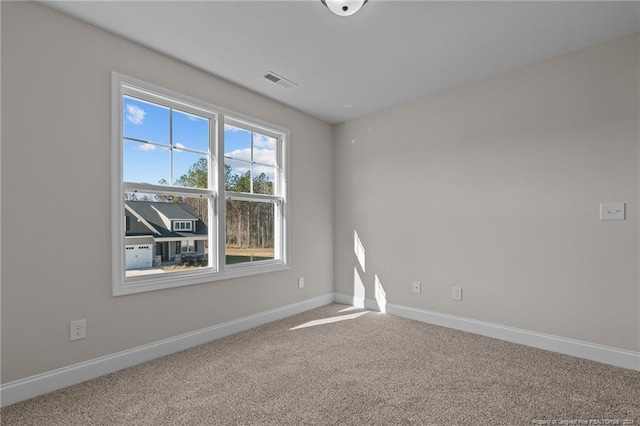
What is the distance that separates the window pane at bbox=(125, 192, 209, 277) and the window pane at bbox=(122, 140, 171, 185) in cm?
13

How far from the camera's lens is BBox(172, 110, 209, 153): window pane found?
2.78 m

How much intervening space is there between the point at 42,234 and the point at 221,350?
153 centimetres

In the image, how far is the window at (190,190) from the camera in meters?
2.45

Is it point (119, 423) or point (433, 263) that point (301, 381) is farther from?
point (433, 263)

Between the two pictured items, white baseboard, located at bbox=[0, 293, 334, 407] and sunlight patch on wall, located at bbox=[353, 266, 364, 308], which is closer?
white baseboard, located at bbox=[0, 293, 334, 407]

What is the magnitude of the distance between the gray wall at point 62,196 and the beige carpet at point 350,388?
1.02 feet

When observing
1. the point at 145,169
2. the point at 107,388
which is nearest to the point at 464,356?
the point at 107,388

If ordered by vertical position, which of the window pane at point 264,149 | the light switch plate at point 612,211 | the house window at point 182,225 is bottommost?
the house window at point 182,225

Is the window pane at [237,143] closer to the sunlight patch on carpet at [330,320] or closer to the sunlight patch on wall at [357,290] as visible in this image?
the sunlight patch on carpet at [330,320]

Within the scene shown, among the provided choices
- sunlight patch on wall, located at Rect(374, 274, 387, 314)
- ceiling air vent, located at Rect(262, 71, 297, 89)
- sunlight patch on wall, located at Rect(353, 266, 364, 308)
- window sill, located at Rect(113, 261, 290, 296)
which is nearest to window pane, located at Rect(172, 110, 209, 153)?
ceiling air vent, located at Rect(262, 71, 297, 89)

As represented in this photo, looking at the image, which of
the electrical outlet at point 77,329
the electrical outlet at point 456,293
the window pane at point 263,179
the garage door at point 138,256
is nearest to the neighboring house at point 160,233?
the garage door at point 138,256

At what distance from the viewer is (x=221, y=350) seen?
2.65 meters

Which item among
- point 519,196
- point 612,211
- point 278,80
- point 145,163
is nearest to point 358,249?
point 519,196

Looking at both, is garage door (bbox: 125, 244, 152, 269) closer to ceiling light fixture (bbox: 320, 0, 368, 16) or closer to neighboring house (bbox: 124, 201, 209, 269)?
neighboring house (bbox: 124, 201, 209, 269)
